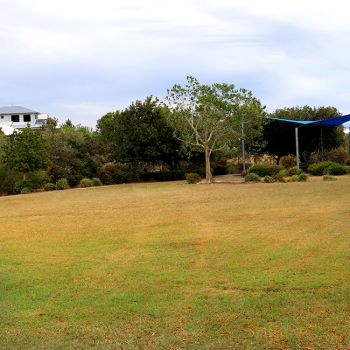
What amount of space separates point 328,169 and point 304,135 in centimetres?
962

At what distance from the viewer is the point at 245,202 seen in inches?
609

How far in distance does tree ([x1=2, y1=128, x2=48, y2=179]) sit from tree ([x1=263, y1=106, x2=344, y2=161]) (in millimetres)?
16553

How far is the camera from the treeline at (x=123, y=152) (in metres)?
28.0

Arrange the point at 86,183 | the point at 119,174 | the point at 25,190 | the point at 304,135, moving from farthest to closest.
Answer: the point at 304,135 < the point at 119,174 < the point at 86,183 < the point at 25,190

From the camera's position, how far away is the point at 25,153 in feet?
88.9

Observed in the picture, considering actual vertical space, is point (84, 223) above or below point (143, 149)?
below

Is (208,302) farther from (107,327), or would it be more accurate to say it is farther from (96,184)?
(96,184)

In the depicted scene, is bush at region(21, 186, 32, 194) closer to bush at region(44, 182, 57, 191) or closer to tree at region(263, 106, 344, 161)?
bush at region(44, 182, 57, 191)

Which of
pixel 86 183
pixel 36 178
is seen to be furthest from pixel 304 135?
pixel 36 178

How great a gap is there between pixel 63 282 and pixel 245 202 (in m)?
9.64

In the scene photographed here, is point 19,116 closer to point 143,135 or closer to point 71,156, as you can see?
point 71,156

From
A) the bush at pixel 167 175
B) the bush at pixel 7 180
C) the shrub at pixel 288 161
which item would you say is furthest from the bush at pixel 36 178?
the shrub at pixel 288 161

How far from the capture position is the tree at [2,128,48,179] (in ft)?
89.0

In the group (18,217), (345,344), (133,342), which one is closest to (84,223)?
(18,217)
